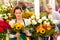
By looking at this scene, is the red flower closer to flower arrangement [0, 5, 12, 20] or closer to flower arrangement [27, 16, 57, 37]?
flower arrangement [0, 5, 12, 20]

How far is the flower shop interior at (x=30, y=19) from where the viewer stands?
145 centimetres

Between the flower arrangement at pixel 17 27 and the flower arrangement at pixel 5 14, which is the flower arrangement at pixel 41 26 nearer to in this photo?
the flower arrangement at pixel 17 27

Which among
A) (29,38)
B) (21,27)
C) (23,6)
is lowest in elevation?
(29,38)

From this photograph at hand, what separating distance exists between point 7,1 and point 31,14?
0.24 m

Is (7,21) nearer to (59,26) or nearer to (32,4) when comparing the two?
(32,4)

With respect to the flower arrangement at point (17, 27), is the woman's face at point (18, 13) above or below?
above

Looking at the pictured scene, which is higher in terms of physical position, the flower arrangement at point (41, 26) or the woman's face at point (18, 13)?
the woman's face at point (18, 13)

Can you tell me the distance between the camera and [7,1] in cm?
149

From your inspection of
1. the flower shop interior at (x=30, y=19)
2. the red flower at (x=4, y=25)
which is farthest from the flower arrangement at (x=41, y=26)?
the red flower at (x=4, y=25)

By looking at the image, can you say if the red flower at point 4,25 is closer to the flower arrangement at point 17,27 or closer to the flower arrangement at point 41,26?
the flower arrangement at point 17,27

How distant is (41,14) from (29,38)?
236 millimetres

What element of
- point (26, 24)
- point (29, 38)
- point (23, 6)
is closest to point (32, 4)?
point (23, 6)

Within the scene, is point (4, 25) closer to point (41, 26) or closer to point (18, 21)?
point (18, 21)

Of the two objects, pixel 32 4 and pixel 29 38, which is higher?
pixel 32 4
